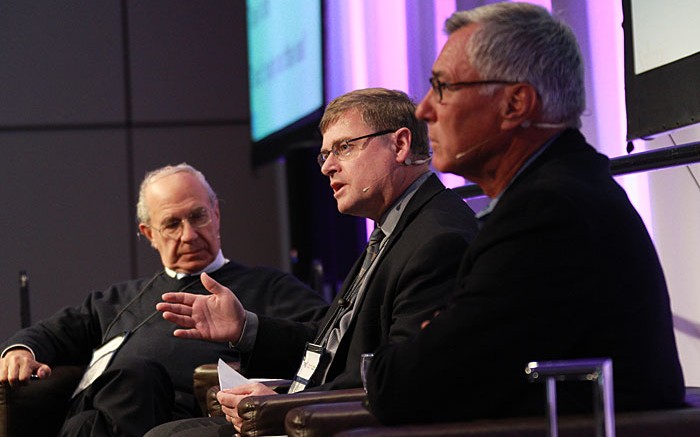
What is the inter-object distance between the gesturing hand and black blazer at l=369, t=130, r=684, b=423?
1022 millimetres

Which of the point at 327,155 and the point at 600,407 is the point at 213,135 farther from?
the point at 600,407

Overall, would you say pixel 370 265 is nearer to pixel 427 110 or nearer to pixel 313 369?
pixel 313 369

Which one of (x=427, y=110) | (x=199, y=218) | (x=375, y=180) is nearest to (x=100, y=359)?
(x=199, y=218)

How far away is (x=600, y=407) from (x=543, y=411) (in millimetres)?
219

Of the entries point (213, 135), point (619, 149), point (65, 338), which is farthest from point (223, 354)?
point (213, 135)

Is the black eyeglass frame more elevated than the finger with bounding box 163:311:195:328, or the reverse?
the black eyeglass frame

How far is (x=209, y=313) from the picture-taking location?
8.34 feet

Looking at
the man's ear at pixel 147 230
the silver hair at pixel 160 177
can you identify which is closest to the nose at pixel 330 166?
the silver hair at pixel 160 177

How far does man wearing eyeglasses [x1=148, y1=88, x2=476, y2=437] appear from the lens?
2082 mm

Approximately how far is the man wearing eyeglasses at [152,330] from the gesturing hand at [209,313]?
17.3 inches

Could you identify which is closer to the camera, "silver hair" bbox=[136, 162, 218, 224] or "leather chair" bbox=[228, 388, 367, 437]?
"leather chair" bbox=[228, 388, 367, 437]

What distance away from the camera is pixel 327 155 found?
2.56 meters

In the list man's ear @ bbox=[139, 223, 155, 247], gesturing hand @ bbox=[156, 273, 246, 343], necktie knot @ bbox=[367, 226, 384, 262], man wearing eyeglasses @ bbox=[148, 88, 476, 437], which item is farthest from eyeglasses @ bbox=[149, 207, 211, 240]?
necktie knot @ bbox=[367, 226, 384, 262]

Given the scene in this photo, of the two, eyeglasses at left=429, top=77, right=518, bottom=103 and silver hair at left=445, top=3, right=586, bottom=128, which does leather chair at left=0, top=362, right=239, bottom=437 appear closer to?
eyeglasses at left=429, top=77, right=518, bottom=103
